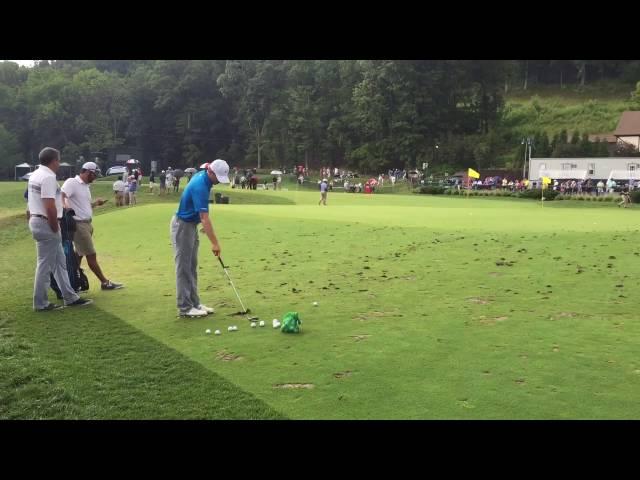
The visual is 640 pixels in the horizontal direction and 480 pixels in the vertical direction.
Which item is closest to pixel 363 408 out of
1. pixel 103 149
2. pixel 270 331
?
pixel 270 331

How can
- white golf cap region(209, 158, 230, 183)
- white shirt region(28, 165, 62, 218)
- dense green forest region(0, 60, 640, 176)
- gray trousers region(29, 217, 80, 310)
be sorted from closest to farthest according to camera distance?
1. white golf cap region(209, 158, 230, 183)
2. white shirt region(28, 165, 62, 218)
3. gray trousers region(29, 217, 80, 310)
4. dense green forest region(0, 60, 640, 176)

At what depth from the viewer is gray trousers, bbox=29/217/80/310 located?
8961 mm

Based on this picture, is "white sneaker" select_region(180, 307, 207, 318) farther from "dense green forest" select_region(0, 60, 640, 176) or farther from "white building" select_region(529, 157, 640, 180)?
"dense green forest" select_region(0, 60, 640, 176)

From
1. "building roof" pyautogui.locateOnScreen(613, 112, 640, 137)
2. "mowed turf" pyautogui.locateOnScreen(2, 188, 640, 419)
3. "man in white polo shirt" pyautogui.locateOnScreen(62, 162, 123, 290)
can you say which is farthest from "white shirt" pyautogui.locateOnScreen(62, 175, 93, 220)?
"building roof" pyautogui.locateOnScreen(613, 112, 640, 137)

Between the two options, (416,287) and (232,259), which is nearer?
(416,287)

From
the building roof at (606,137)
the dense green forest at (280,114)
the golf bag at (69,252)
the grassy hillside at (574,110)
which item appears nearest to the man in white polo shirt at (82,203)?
the golf bag at (69,252)

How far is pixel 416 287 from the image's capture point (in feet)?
36.0

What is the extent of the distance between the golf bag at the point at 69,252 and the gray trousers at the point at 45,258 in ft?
2.60

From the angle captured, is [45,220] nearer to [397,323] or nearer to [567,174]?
[397,323]

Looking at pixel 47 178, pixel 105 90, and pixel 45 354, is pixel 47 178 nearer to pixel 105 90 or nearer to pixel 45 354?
pixel 45 354

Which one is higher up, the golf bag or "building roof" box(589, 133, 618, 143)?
"building roof" box(589, 133, 618, 143)

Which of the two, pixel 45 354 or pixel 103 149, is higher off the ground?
pixel 103 149

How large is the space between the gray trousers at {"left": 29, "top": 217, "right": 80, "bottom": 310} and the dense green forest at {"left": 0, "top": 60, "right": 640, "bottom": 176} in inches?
3025
